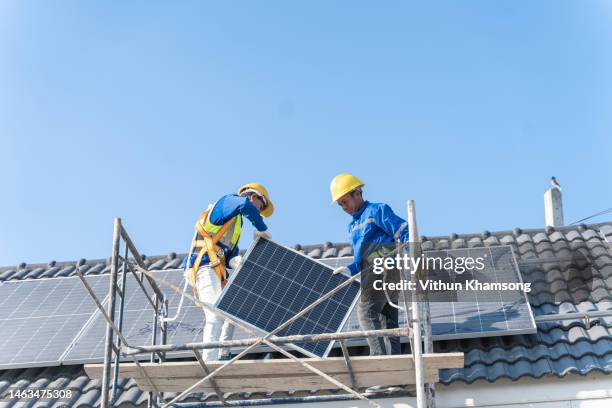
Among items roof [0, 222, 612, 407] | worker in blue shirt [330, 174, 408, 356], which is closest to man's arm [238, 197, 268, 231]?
worker in blue shirt [330, 174, 408, 356]

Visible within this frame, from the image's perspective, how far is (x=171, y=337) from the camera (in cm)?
987

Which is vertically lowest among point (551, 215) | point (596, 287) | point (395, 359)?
point (395, 359)

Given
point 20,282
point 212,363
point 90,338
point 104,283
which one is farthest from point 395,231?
point 20,282

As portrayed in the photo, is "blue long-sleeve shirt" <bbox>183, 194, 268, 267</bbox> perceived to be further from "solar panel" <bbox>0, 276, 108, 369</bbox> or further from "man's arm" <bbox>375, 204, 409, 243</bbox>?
"solar panel" <bbox>0, 276, 108, 369</bbox>

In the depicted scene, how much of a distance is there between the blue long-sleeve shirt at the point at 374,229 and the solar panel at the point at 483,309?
3.27 feet

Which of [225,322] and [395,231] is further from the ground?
[395,231]

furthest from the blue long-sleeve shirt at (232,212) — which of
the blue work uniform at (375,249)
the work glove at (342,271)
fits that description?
the blue work uniform at (375,249)

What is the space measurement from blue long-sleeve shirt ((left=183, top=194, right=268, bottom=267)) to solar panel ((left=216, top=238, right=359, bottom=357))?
252 millimetres

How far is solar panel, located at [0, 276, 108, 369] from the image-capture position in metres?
10.2

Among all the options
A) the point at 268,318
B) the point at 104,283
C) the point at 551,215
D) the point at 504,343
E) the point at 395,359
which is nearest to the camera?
the point at 395,359

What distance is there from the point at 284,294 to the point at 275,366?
738 mm

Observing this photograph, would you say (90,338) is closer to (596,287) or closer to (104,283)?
(104,283)

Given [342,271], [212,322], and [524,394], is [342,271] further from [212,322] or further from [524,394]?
[524,394]

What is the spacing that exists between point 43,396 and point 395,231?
4.03 meters
